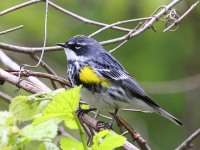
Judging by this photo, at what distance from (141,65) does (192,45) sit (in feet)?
1.92

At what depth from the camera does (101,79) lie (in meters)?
3.40

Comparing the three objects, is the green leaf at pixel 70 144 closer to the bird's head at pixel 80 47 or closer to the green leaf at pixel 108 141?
the green leaf at pixel 108 141

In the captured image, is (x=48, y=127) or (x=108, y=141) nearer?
(x=48, y=127)

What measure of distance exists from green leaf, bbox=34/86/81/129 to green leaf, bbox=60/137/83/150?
3.6 inches

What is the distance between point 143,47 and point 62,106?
14.2ft

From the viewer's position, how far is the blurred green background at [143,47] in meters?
5.12

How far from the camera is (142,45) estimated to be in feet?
18.6

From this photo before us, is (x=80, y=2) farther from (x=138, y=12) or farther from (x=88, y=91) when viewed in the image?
(x=88, y=91)

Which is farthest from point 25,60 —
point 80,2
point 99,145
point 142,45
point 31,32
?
point 99,145

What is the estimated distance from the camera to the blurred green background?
5.12m

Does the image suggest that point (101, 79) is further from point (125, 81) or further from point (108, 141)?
point (108, 141)

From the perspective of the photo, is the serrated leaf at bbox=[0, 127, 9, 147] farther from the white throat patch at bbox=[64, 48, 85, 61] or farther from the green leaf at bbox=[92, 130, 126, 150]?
the white throat patch at bbox=[64, 48, 85, 61]

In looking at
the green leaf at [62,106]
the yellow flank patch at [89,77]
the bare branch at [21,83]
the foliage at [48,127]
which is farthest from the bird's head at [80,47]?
the green leaf at [62,106]

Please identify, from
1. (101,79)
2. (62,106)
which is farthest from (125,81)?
(62,106)
